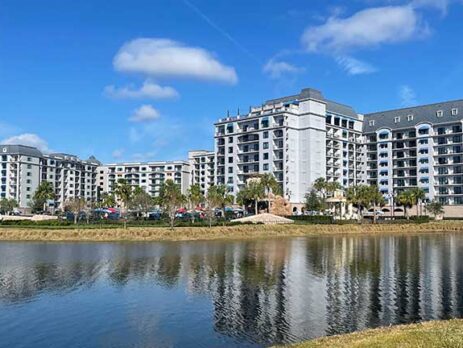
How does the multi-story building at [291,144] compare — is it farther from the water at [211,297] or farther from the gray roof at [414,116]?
the water at [211,297]

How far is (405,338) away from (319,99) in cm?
14841

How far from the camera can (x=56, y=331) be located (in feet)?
79.2

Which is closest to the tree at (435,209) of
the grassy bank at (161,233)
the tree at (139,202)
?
the grassy bank at (161,233)

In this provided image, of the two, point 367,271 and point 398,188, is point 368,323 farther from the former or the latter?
point 398,188

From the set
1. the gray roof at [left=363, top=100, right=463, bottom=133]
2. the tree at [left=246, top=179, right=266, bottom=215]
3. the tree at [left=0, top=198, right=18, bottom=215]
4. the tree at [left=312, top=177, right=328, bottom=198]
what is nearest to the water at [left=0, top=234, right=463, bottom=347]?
the tree at [left=246, top=179, right=266, bottom=215]

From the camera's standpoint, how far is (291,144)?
15588 cm

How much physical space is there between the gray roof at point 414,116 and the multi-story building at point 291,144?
11.1 meters

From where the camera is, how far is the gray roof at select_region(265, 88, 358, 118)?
159000mm

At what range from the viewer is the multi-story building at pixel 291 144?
155125mm

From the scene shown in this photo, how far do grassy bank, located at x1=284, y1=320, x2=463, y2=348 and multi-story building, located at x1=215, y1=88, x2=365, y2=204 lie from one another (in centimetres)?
13262

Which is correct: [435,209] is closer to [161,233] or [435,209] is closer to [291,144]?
[291,144]

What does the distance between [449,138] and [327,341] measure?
158 metres

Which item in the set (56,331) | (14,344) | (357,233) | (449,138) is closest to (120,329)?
(56,331)

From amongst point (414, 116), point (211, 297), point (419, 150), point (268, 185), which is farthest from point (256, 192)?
point (211, 297)
